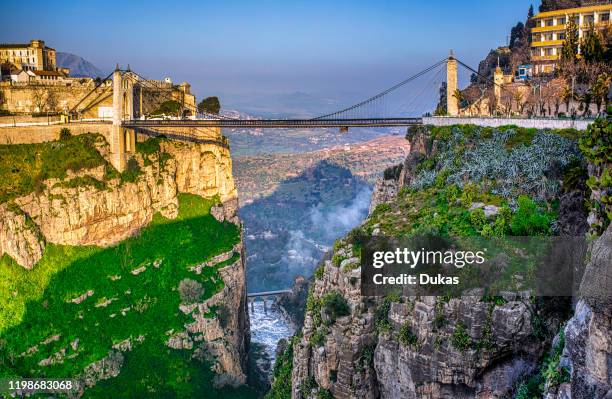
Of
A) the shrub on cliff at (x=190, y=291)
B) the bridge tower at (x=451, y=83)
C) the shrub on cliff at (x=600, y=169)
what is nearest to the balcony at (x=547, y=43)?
the bridge tower at (x=451, y=83)

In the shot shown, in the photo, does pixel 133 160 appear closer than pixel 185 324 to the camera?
No

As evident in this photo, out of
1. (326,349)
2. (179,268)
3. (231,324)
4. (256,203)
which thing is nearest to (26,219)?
(179,268)

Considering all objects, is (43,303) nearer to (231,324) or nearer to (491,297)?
(231,324)

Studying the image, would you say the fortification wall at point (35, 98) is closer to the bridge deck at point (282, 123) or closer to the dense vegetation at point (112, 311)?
the bridge deck at point (282, 123)

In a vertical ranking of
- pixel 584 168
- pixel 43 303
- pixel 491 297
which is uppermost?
pixel 584 168

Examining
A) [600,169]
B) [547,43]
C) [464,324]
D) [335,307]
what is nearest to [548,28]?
[547,43]
